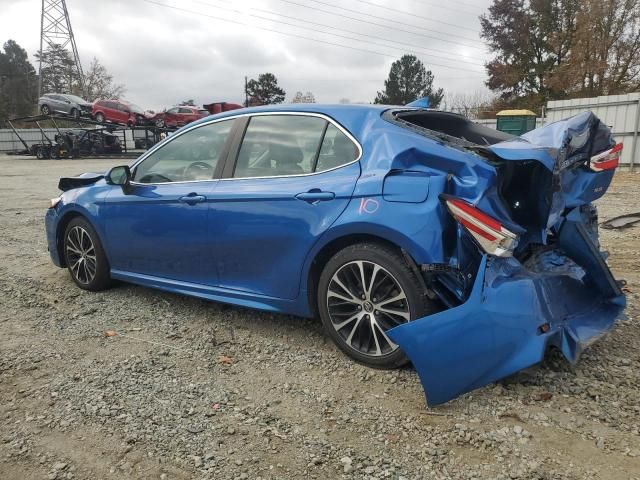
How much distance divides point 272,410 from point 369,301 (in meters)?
0.84

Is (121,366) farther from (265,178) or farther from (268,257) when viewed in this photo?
(265,178)

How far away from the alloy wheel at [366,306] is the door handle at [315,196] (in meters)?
0.43

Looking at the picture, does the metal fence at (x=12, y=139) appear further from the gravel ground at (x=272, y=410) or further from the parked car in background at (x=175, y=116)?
the gravel ground at (x=272, y=410)

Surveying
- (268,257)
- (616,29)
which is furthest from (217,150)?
(616,29)

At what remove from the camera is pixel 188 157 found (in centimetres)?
414

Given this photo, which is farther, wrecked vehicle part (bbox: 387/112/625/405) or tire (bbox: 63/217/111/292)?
tire (bbox: 63/217/111/292)

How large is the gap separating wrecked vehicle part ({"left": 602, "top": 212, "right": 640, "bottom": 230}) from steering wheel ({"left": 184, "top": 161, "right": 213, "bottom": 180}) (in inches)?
221

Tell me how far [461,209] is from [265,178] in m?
1.44

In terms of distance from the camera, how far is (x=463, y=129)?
3.94m

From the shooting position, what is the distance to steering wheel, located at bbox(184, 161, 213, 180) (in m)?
3.92

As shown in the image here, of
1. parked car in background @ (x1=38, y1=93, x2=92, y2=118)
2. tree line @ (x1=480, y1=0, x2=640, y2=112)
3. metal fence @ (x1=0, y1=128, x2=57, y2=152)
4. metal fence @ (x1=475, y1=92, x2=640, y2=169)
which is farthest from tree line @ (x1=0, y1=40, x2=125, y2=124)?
metal fence @ (x1=475, y1=92, x2=640, y2=169)

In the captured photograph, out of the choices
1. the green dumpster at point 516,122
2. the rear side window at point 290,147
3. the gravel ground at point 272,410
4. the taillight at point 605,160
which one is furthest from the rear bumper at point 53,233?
the green dumpster at point 516,122

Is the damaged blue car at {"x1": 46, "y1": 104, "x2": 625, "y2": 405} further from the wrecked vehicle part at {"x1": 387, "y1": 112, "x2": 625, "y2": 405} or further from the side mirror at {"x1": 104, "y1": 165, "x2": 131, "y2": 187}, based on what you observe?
the side mirror at {"x1": 104, "y1": 165, "x2": 131, "y2": 187}

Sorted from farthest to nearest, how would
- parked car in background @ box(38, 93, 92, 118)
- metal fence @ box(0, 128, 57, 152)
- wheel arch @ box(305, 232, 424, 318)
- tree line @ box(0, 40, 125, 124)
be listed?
tree line @ box(0, 40, 125, 124)
metal fence @ box(0, 128, 57, 152)
parked car in background @ box(38, 93, 92, 118)
wheel arch @ box(305, 232, 424, 318)
